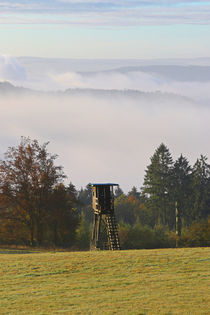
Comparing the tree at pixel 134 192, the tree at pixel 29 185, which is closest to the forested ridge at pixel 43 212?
the tree at pixel 29 185

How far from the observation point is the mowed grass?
64.1ft

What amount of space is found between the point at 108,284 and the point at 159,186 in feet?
239

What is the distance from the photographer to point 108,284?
23969 mm

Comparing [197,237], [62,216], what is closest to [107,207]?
[62,216]

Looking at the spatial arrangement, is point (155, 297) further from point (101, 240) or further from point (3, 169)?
point (3, 169)

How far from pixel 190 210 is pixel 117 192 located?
199ft

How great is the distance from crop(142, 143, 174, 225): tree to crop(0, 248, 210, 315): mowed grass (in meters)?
59.9

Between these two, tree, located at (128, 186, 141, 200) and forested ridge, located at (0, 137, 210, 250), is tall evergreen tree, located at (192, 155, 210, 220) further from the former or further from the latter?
tree, located at (128, 186, 141, 200)

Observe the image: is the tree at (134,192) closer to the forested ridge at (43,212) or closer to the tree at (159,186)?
the tree at (159,186)

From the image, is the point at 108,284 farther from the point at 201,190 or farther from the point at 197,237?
the point at 201,190

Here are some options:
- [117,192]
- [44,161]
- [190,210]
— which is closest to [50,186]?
[44,161]

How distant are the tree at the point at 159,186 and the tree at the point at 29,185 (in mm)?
39062

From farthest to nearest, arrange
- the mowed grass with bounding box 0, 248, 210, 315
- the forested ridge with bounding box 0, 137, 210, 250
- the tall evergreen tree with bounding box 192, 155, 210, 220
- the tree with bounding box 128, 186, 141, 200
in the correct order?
the tree with bounding box 128, 186, 141, 200, the tall evergreen tree with bounding box 192, 155, 210, 220, the forested ridge with bounding box 0, 137, 210, 250, the mowed grass with bounding box 0, 248, 210, 315

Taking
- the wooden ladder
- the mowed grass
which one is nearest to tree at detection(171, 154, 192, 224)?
the wooden ladder
